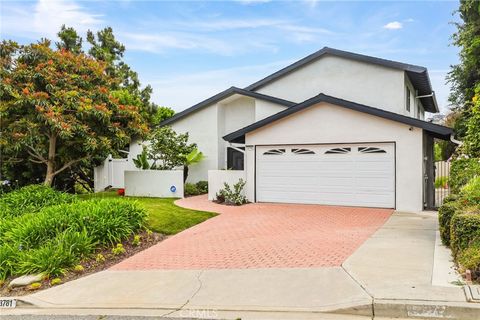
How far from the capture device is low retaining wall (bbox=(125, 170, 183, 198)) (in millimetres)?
17859

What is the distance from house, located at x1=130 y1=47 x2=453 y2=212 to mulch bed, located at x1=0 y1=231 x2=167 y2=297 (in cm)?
696

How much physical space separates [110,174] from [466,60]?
2108 centimetres

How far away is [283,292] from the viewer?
5.59 meters

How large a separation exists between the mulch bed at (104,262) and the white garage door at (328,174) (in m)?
6.68

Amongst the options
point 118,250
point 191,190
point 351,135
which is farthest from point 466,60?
point 118,250

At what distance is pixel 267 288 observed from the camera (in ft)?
19.0

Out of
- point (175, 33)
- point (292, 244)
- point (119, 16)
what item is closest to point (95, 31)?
point (175, 33)

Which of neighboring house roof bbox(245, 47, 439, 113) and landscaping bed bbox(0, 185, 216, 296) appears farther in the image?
neighboring house roof bbox(245, 47, 439, 113)

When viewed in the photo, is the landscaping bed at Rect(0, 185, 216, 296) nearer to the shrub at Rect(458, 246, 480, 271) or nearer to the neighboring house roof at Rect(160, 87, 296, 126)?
the shrub at Rect(458, 246, 480, 271)

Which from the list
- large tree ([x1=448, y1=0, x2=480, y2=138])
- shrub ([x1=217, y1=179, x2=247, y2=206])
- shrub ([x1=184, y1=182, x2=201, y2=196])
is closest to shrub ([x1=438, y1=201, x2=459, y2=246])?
shrub ([x1=217, y1=179, x2=247, y2=206])

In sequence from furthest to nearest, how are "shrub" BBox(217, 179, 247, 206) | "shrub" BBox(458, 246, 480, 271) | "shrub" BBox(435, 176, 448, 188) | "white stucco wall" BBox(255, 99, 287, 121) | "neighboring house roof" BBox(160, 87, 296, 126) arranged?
"white stucco wall" BBox(255, 99, 287, 121), "neighboring house roof" BBox(160, 87, 296, 126), "shrub" BBox(435, 176, 448, 188), "shrub" BBox(217, 179, 247, 206), "shrub" BBox(458, 246, 480, 271)

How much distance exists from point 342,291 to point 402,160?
366 inches

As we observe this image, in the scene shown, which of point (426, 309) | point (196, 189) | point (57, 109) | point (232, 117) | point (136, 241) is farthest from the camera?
point (232, 117)

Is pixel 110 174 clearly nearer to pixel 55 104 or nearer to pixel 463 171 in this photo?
pixel 55 104
